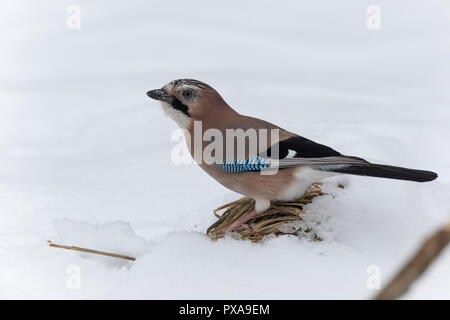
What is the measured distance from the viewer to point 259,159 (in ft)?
9.81

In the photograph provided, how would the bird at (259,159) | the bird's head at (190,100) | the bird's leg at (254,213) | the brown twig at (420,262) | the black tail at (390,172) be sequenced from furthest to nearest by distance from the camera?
1. the bird's head at (190,100)
2. the bird's leg at (254,213)
3. the bird at (259,159)
4. the black tail at (390,172)
5. the brown twig at (420,262)

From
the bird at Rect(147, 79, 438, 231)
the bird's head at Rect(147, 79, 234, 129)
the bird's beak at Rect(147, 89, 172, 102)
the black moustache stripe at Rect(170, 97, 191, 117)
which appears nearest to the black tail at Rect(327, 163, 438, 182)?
the bird at Rect(147, 79, 438, 231)

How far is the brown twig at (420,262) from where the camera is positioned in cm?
66

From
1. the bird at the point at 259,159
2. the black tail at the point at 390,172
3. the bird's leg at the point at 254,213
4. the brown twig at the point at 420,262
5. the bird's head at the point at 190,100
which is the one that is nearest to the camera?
the brown twig at the point at 420,262

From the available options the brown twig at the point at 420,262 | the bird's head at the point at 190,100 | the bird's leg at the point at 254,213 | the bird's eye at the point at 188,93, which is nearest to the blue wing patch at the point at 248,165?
the bird's leg at the point at 254,213

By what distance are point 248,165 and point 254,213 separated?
0.87 ft

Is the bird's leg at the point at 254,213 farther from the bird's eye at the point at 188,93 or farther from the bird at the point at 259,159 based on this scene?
the bird's eye at the point at 188,93

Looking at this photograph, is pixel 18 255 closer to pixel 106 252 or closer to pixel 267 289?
pixel 106 252

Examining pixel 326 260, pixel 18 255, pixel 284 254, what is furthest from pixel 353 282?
pixel 18 255

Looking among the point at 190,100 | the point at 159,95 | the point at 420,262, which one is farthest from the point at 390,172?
the point at 420,262

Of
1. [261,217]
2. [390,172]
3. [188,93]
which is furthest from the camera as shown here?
[188,93]

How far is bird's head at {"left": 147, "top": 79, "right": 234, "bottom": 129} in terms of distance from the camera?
128 inches

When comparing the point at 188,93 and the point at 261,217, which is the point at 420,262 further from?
the point at 188,93

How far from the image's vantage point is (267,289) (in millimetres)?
2346
